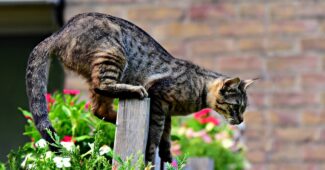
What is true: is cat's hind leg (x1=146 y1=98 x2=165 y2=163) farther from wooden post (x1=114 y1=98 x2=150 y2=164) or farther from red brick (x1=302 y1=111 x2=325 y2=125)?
red brick (x1=302 y1=111 x2=325 y2=125)

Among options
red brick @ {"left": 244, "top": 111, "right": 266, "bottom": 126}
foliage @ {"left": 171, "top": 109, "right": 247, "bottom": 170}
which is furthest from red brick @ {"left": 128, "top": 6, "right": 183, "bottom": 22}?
foliage @ {"left": 171, "top": 109, "right": 247, "bottom": 170}

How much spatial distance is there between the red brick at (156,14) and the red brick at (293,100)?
1.12 metres

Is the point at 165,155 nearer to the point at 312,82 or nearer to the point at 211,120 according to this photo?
the point at 211,120

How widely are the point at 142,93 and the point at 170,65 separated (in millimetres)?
415

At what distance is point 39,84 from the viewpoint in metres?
4.05

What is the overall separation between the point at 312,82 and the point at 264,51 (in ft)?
1.65

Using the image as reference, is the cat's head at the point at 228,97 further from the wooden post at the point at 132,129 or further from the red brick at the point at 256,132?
the red brick at the point at 256,132

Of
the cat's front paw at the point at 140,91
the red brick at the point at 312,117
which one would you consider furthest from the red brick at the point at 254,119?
the cat's front paw at the point at 140,91

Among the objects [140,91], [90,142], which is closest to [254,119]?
[90,142]

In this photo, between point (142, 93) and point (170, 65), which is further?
point (170, 65)

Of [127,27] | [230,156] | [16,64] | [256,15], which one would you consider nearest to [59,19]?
[16,64]

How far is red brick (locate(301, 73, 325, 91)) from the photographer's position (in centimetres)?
838

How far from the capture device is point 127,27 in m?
4.10

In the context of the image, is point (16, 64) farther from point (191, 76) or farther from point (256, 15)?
point (191, 76)
